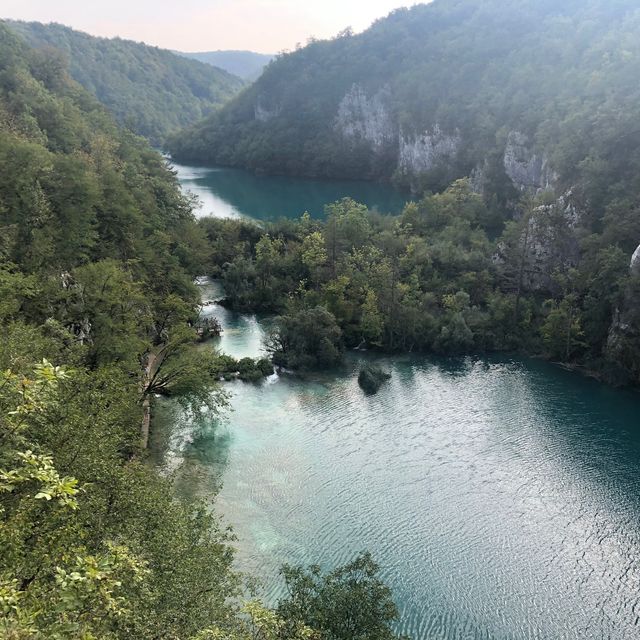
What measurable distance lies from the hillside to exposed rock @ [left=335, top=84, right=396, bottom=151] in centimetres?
32

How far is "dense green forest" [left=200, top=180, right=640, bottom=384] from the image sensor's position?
3794 cm

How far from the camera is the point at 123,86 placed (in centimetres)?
19062

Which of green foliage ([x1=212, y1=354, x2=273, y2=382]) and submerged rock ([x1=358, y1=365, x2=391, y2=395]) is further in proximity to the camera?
green foliage ([x1=212, y1=354, x2=273, y2=382])

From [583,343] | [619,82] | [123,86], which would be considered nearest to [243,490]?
[583,343]

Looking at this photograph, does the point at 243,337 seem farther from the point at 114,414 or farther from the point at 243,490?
the point at 114,414

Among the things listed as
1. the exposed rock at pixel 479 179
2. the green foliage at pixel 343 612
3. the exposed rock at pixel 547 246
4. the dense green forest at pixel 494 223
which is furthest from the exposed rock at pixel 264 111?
the green foliage at pixel 343 612

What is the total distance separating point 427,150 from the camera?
4323 inches

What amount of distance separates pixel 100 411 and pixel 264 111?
5586 inches

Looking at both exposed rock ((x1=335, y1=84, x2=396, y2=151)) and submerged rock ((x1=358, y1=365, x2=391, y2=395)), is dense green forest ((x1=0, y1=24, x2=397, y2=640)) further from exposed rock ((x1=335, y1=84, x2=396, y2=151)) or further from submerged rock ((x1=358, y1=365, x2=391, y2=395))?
exposed rock ((x1=335, y1=84, x2=396, y2=151))

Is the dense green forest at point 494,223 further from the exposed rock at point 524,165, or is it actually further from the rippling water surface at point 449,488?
the rippling water surface at point 449,488

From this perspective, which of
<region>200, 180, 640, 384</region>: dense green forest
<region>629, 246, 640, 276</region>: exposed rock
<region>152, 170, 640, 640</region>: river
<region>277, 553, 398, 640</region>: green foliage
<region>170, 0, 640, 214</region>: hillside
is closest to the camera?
<region>277, 553, 398, 640</region>: green foliage

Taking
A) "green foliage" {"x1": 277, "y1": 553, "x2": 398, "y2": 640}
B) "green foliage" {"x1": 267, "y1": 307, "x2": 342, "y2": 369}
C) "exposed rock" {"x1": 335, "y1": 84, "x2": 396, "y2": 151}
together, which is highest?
"exposed rock" {"x1": 335, "y1": 84, "x2": 396, "y2": 151}

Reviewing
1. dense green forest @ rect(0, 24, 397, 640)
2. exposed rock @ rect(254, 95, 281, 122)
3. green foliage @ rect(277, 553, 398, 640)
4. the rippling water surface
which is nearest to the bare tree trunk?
dense green forest @ rect(0, 24, 397, 640)

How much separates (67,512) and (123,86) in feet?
669
